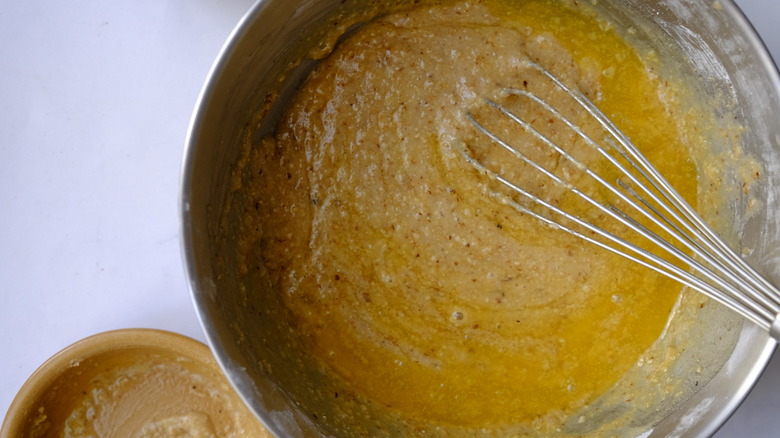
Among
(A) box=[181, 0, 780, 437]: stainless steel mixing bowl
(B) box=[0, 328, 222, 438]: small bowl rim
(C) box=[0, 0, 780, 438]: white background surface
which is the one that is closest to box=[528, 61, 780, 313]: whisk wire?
(A) box=[181, 0, 780, 437]: stainless steel mixing bowl

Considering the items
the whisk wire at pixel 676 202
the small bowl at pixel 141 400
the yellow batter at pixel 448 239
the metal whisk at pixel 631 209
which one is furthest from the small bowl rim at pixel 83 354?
the whisk wire at pixel 676 202

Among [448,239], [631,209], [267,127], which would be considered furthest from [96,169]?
[631,209]

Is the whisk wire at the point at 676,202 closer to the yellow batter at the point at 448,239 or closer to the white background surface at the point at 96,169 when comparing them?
the yellow batter at the point at 448,239

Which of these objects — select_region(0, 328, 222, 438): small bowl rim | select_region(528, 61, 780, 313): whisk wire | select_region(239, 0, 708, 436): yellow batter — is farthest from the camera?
select_region(239, 0, 708, 436): yellow batter

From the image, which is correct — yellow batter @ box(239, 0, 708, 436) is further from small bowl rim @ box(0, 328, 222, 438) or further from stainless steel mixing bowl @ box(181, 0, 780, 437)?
small bowl rim @ box(0, 328, 222, 438)

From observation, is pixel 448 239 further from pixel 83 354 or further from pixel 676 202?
pixel 83 354

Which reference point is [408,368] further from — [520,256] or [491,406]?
[520,256]

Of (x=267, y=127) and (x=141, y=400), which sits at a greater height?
(x=267, y=127)
